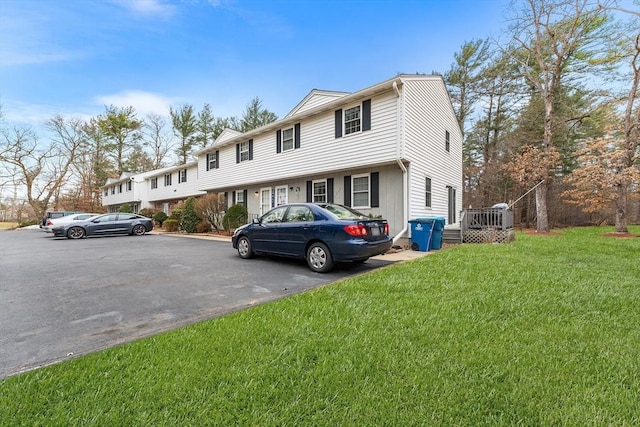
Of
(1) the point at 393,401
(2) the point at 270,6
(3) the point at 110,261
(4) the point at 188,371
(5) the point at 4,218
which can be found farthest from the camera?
(5) the point at 4,218

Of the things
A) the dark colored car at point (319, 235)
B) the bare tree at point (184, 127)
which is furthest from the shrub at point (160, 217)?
the dark colored car at point (319, 235)

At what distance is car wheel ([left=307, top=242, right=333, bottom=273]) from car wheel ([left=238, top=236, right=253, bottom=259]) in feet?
6.64

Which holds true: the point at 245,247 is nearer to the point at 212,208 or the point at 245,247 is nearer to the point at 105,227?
the point at 212,208

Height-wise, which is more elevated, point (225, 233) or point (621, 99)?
point (621, 99)

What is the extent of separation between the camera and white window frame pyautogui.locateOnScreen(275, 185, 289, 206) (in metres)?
13.4

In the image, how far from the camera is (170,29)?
458 inches

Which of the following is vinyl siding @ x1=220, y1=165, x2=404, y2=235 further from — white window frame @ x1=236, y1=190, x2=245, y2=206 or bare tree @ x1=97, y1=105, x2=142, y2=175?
bare tree @ x1=97, y1=105, x2=142, y2=175

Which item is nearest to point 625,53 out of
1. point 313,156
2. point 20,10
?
point 313,156

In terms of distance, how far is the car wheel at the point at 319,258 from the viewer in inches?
232

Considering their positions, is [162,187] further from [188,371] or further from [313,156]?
[188,371]

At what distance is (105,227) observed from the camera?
51.8 ft

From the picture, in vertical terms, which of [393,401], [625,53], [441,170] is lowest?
[393,401]

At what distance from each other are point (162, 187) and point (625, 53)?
1296 inches

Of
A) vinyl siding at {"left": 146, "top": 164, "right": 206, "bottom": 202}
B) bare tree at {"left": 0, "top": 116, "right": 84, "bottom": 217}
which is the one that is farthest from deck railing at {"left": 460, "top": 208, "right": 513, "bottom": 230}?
bare tree at {"left": 0, "top": 116, "right": 84, "bottom": 217}
